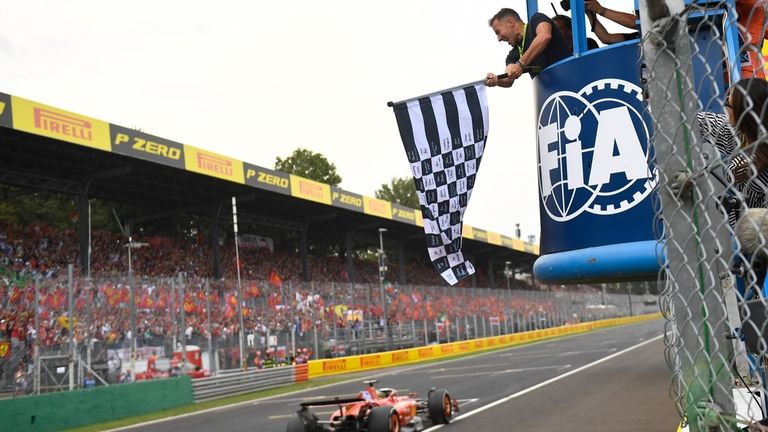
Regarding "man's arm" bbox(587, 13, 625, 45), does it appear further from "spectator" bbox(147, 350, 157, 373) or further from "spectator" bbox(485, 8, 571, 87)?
"spectator" bbox(147, 350, 157, 373)

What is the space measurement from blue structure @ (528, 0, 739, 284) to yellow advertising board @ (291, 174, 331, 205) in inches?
1012

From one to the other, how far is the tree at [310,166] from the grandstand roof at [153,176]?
20.0m

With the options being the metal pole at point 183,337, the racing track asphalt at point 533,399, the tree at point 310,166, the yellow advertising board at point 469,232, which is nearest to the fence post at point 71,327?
the racing track asphalt at point 533,399

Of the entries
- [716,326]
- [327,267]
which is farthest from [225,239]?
[716,326]

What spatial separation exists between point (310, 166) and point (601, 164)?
56455 mm

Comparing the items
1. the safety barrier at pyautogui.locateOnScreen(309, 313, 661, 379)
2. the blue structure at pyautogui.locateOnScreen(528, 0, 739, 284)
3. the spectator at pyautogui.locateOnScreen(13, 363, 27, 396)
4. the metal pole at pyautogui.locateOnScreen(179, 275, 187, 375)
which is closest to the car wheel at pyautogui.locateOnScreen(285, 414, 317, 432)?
the spectator at pyautogui.locateOnScreen(13, 363, 27, 396)

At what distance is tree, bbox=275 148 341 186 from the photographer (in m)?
58.4

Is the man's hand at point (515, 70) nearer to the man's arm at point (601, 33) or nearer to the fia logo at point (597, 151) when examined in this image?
the fia logo at point (597, 151)

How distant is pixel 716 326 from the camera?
161cm

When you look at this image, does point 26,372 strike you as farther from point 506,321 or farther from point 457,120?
point 506,321

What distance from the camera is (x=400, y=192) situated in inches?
3359

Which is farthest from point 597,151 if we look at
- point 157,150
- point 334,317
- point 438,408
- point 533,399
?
point 334,317

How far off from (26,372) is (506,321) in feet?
109

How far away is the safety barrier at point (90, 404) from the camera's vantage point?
12594 mm
